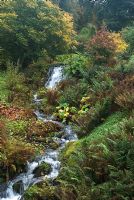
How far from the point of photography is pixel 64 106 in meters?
17.7

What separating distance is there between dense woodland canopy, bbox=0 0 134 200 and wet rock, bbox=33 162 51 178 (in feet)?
0.10

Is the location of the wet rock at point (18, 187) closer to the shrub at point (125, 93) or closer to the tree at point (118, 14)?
the shrub at point (125, 93)

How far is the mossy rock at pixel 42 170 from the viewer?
11.7 m

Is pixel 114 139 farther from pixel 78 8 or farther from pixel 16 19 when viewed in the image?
pixel 78 8

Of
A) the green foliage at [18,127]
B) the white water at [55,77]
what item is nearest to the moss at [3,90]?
the white water at [55,77]

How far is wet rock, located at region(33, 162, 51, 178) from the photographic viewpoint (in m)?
11.7

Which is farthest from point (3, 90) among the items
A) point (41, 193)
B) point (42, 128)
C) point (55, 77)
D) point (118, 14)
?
point (118, 14)

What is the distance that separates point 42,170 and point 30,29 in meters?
13.8

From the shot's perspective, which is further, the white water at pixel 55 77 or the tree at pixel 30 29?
the tree at pixel 30 29

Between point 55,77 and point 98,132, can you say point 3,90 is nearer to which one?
point 55,77

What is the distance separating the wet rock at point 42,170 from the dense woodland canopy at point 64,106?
0.03 metres

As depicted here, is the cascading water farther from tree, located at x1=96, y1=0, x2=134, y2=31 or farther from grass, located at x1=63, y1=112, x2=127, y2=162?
tree, located at x1=96, y1=0, x2=134, y2=31

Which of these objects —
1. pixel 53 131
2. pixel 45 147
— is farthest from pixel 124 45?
pixel 45 147

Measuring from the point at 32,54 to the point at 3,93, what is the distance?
5.59 meters
